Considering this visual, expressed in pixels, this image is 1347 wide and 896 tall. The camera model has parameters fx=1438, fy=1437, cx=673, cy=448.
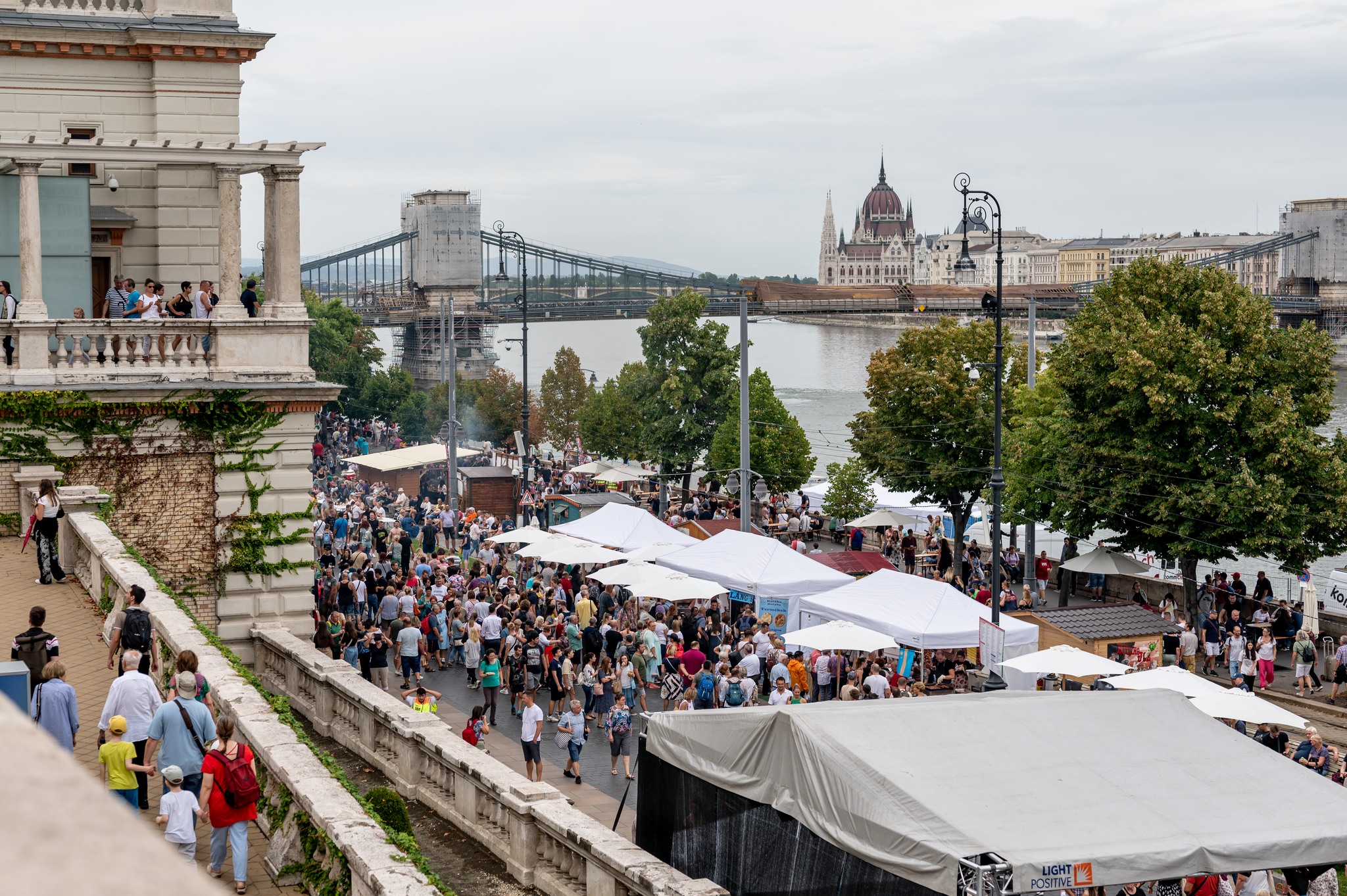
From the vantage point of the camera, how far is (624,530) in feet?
105

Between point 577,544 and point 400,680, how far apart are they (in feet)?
23.9

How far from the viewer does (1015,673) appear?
23.3 m

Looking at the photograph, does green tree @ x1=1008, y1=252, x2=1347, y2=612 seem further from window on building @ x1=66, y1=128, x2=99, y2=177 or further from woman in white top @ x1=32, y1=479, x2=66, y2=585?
woman in white top @ x1=32, y1=479, x2=66, y2=585

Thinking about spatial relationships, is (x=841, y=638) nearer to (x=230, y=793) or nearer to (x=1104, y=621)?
(x=1104, y=621)

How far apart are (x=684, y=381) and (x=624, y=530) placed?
26.2 meters

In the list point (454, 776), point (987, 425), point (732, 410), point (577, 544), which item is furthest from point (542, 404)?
point (454, 776)

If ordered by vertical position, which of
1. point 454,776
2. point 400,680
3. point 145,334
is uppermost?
point 145,334

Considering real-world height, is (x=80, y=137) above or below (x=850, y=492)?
above

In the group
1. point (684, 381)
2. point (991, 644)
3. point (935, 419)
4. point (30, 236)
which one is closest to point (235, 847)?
point (30, 236)

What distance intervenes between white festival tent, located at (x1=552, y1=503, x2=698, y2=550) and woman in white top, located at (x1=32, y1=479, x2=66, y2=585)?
1481 cm

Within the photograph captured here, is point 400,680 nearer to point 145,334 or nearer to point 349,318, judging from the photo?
point 145,334

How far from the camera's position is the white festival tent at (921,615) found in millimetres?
23359

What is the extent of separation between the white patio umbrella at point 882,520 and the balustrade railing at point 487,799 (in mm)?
27874

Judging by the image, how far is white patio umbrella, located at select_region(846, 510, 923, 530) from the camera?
4294cm
